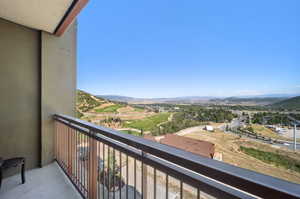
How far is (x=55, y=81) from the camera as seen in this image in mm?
2611

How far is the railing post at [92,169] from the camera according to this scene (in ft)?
4.72

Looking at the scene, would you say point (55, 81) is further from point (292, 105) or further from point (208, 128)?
point (292, 105)

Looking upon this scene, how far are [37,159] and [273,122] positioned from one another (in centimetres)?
410

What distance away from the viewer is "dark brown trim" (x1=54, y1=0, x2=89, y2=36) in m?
1.71

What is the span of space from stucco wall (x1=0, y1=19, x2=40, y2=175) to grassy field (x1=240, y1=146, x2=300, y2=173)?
3.93 m

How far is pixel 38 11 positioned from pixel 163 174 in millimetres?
2336

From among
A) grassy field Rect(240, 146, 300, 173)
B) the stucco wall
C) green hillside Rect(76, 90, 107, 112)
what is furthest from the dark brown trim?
grassy field Rect(240, 146, 300, 173)

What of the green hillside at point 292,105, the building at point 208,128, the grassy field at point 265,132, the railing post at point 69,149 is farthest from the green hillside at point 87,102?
the green hillside at point 292,105

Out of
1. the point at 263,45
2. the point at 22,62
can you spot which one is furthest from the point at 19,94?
the point at 263,45

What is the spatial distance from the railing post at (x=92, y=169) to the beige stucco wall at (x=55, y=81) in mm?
1492

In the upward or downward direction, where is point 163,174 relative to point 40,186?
upward

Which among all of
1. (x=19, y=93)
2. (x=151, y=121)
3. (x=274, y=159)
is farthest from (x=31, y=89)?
(x=274, y=159)

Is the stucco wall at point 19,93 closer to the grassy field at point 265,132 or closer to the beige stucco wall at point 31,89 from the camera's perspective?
the beige stucco wall at point 31,89

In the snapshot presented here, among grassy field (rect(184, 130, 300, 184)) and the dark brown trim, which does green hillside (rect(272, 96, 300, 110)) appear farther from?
the dark brown trim
